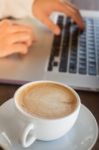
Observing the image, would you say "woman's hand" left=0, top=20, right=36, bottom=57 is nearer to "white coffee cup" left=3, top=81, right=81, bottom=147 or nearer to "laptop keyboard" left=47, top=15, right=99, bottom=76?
"laptop keyboard" left=47, top=15, right=99, bottom=76

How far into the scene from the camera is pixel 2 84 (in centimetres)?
58

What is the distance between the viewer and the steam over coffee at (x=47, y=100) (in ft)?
1.42

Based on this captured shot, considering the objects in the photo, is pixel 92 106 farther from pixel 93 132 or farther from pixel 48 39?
pixel 48 39

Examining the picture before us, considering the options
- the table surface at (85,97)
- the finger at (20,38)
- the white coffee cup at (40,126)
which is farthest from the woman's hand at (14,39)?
the white coffee cup at (40,126)

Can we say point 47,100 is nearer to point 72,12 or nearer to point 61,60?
point 61,60

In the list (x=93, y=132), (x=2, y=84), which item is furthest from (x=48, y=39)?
(x=93, y=132)

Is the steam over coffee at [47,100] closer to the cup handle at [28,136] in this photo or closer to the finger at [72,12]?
the cup handle at [28,136]

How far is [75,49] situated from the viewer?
0.70 m

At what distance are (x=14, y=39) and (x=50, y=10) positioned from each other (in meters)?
0.20

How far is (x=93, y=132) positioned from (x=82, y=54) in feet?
0.80

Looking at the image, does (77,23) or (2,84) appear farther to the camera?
(77,23)

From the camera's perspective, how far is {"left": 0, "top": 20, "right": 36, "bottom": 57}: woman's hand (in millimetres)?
669

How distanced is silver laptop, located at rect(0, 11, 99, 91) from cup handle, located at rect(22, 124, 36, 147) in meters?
0.16

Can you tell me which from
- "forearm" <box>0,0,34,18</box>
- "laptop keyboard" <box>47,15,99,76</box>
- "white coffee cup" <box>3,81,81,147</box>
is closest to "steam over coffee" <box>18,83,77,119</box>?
"white coffee cup" <box>3,81,81,147</box>
